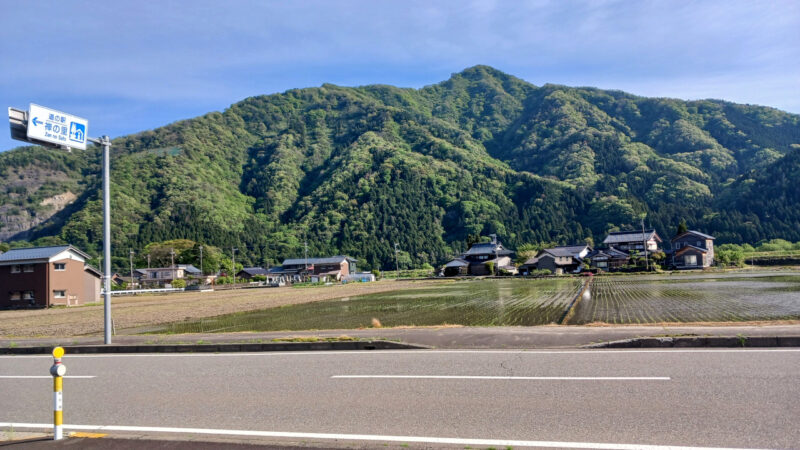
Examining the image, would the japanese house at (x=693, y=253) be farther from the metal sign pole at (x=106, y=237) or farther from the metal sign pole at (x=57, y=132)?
the metal sign pole at (x=57, y=132)

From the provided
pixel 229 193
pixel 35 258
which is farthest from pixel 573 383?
pixel 229 193

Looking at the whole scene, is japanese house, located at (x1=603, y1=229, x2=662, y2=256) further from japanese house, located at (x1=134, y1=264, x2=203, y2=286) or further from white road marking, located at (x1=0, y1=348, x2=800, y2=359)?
white road marking, located at (x1=0, y1=348, x2=800, y2=359)

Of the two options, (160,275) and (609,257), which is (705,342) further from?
(160,275)

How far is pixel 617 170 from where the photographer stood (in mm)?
159875

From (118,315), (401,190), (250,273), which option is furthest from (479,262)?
(118,315)

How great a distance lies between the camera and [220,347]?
11.1 metres

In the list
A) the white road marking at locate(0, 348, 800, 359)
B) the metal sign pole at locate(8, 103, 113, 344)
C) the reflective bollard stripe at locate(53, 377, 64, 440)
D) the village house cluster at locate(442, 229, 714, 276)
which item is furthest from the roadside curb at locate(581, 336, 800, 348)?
the village house cluster at locate(442, 229, 714, 276)

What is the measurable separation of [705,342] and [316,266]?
9569cm

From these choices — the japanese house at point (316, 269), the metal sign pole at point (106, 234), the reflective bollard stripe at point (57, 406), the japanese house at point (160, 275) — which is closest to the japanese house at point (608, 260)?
the japanese house at point (316, 269)

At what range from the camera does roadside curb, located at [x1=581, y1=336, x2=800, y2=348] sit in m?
8.20

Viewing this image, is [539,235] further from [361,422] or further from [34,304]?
[361,422]

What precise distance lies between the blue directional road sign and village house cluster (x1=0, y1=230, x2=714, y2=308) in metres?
38.8

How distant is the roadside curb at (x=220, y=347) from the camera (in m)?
10.1

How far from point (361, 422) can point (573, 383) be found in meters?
2.91
